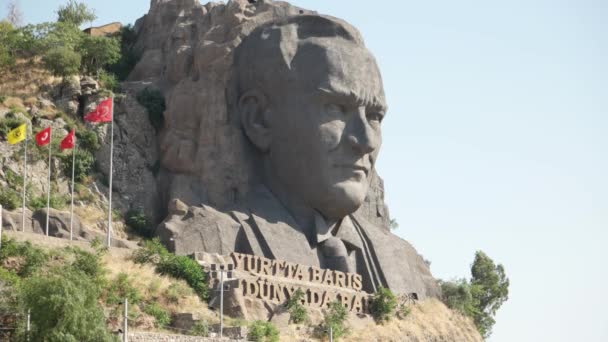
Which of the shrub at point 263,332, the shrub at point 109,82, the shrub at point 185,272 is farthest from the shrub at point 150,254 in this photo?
the shrub at point 109,82

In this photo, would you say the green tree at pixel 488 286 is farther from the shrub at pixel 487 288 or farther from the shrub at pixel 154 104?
the shrub at pixel 154 104

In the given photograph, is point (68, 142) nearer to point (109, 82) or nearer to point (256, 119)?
point (256, 119)

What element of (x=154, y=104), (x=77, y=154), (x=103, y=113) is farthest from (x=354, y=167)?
(x=77, y=154)

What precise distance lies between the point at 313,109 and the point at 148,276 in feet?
29.5

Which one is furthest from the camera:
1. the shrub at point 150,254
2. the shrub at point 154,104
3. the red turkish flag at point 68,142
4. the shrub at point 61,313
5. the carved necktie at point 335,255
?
the shrub at point 154,104

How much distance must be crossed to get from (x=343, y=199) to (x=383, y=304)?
3.55 meters

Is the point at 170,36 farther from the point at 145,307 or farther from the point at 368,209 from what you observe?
the point at 145,307

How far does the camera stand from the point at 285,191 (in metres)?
49.5

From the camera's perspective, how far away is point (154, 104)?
5153 centimetres

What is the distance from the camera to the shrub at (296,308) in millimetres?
44969

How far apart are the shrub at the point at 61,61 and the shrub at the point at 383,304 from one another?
12.7m

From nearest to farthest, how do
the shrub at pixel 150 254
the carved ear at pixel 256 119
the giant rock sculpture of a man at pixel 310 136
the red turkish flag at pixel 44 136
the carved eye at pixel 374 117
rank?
1. the shrub at pixel 150 254
2. the red turkish flag at pixel 44 136
3. the giant rock sculpture of a man at pixel 310 136
4. the carved ear at pixel 256 119
5. the carved eye at pixel 374 117

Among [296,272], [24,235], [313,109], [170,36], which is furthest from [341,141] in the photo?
[24,235]

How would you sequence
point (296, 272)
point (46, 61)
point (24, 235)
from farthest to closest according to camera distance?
point (46, 61)
point (296, 272)
point (24, 235)
